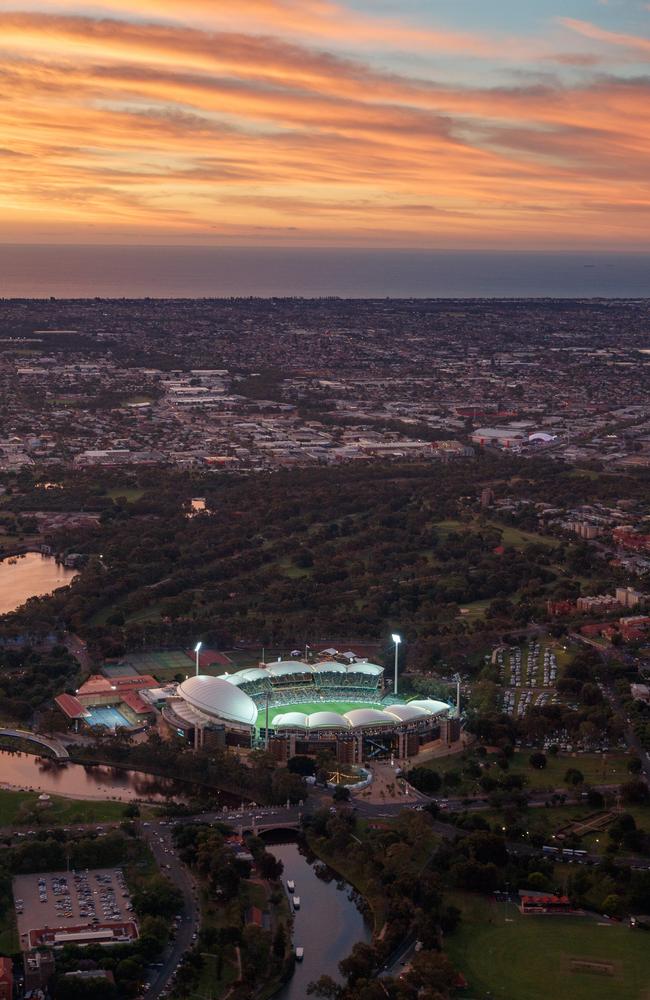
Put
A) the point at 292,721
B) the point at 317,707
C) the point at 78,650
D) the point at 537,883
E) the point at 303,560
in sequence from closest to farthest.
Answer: the point at 537,883 → the point at 292,721 → the point at 317,707 → the point at 78,650 → the point at 303,560

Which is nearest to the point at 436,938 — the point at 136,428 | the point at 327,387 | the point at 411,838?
the point at 411,838

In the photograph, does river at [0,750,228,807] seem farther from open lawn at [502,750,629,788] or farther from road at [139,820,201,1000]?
open lawn at [502,750,629,788]

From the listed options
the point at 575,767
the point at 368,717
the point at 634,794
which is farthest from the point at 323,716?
the point at 634,794

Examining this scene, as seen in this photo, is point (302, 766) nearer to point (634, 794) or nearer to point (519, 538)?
point (634, 794)

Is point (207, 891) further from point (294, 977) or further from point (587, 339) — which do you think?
point (587, 339)

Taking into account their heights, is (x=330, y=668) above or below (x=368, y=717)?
above

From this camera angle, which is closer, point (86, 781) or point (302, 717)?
point (86, 781)
